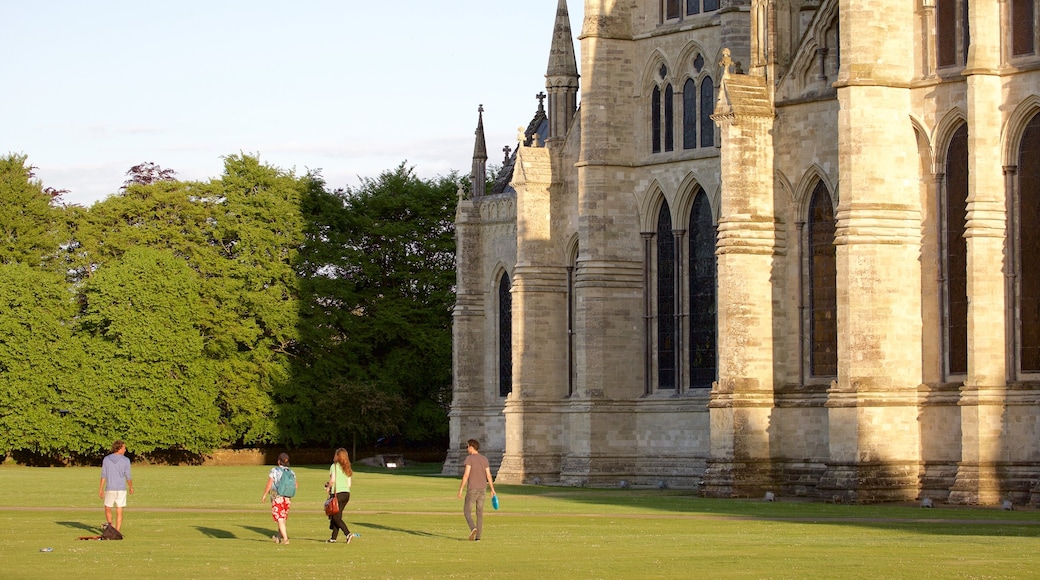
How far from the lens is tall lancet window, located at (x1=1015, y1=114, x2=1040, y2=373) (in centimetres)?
4200

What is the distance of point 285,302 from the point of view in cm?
8644

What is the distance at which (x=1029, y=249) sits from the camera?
4219 centimetres

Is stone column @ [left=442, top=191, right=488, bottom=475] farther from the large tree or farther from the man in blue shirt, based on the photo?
the man in blue shirt

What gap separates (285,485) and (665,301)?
90.2 feet

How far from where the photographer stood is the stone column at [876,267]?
42969 millimetres

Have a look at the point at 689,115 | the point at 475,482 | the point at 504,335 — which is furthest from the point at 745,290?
the point at 504,335

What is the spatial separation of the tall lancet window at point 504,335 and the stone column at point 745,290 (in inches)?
785

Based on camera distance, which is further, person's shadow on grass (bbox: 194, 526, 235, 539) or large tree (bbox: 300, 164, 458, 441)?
large tree (bbox: 300, 164, 458, 441)

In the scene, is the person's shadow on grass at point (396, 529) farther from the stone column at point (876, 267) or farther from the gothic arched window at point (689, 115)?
the gothic arched window at point (689, 115)

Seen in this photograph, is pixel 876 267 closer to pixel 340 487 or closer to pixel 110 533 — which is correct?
pixel 340 487

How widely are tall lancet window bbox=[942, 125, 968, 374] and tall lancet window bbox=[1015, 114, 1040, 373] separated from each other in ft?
4.89

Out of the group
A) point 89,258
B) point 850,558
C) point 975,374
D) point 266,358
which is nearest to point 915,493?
point 975,374

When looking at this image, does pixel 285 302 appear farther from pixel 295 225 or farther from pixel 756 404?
pixel 756 404

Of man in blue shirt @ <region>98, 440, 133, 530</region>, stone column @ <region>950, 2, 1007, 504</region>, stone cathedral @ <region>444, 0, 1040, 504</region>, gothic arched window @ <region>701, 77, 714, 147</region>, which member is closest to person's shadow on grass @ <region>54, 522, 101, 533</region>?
man in blue shirt @ <region>98, 440, 133, 530</region>
